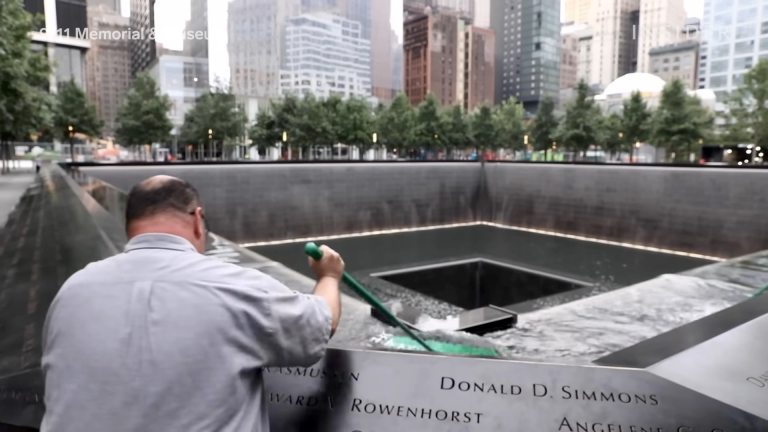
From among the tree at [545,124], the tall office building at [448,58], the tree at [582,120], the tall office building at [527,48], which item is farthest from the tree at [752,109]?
the tall office building at [448,58]

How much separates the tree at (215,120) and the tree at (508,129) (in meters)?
16.5

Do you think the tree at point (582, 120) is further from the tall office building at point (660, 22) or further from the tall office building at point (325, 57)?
the tall office building at point (325, 57)

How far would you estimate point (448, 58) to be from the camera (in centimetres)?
6206

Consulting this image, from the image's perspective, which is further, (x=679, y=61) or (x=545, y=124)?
(x=679, y=61)

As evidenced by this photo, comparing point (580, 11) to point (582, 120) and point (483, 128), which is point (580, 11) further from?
point (582, 120)

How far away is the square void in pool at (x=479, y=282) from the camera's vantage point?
34.0ft

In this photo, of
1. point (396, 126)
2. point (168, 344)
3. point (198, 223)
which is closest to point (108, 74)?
point (396, 126)

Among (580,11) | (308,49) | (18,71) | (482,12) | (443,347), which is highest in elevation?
(482,12)

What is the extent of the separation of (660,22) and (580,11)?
24.2ft

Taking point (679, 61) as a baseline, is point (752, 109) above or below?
below

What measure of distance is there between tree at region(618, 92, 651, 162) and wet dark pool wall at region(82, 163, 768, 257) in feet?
57.2

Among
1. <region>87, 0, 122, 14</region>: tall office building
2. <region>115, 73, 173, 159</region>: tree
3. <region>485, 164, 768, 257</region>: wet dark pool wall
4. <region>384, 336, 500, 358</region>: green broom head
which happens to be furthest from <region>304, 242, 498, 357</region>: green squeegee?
<region>115, 73, 173, 159</region>: tree

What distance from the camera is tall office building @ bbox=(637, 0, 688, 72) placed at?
32.5 metres

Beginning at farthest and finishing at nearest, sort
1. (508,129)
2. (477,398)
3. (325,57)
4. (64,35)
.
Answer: (325,57)
(508,129)
(64,35)
(477,398)
